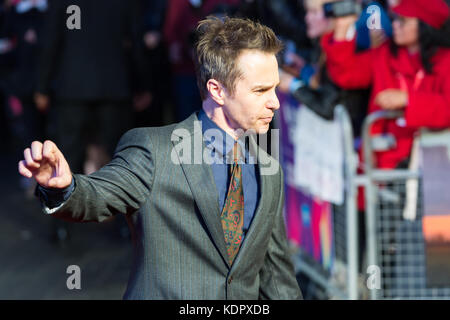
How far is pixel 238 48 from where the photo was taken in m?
2.80

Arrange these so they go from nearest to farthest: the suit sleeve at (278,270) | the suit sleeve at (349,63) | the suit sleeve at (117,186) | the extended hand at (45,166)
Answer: the extended hand at (45,166) < the suit sleeve at (117,186) < the suit sleeve at (278,270) < the suit sleeve at (349,63)

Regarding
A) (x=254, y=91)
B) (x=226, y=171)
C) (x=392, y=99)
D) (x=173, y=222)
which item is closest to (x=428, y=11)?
(x=392, y=99)

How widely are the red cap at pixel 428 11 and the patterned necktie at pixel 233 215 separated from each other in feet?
7.45

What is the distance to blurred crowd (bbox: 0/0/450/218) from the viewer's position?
4.65 m

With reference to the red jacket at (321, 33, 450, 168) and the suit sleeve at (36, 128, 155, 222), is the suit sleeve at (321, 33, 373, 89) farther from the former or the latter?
the suit sleeve at (36, 128, 155, 222)

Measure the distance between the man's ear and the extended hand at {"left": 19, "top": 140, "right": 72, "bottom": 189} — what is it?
0.71 metres

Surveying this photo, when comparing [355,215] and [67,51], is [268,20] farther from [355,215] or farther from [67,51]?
[355,215]

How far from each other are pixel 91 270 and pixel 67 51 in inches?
70.7

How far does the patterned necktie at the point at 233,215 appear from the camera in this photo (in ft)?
9.25

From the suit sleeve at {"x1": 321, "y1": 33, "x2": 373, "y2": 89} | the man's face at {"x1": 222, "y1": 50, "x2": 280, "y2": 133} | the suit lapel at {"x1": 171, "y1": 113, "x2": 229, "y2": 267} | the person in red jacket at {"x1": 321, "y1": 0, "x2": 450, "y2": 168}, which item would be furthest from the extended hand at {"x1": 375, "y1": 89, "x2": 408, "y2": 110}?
the suit lapel at {"x1": 171, "y1": 113, "x2": 229, "y2": 267}

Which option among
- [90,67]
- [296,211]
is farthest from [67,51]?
[296,211]

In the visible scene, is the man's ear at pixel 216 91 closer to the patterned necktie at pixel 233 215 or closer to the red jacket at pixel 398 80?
the patterned necktie at pixel 233 215

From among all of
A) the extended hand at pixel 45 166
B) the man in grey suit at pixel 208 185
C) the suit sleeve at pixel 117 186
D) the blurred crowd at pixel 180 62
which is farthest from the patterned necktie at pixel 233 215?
the blurred crowd at pixel 180 62

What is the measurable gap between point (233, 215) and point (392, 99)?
208cm
